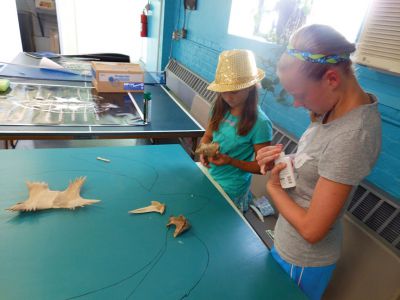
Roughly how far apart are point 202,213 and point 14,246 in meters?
0.63

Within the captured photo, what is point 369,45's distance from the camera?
1.19 metres

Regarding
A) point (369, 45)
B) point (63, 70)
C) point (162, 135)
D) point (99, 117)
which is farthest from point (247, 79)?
point (63, 70)

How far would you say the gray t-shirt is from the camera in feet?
2.14

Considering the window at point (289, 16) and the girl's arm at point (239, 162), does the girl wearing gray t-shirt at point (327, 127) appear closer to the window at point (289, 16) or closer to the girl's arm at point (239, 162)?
the girl's arm at point (239, 162)

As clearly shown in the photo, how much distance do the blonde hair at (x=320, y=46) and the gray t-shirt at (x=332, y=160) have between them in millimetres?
124

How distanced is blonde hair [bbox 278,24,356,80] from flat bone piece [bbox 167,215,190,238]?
2.08ft

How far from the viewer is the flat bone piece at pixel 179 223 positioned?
97cm

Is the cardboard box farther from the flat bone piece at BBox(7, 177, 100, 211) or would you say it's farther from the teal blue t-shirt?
the flat bone piece at BBox(7, 177, 100, 211)

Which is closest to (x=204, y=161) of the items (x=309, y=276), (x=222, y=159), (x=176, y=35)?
(x=222, y=159)

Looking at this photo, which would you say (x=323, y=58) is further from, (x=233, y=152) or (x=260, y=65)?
(x=260, y=65)

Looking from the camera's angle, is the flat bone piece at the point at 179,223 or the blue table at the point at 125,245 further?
the flat bone piece at the point at 179,223

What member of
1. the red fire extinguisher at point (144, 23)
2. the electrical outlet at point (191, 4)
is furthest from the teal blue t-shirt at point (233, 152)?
the red fire extinguisher at point (144, 23)

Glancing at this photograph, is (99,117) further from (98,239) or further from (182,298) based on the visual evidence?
(182,298)

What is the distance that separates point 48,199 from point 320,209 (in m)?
0.93
